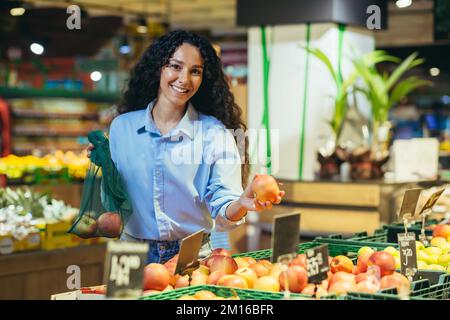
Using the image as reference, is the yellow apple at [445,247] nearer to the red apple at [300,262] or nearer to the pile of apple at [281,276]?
the pile of apple at [281,276]

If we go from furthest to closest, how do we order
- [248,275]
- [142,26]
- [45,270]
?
[142,26] → [45,270] → [248,275]

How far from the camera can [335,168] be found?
6.21 meters

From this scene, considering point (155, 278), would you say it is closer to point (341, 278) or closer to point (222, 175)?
point (341, 278)

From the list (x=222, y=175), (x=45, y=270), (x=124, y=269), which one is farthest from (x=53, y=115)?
(x=124, y=269)

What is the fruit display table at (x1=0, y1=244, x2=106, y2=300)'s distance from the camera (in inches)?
184

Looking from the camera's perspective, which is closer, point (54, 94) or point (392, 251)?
point (392, 251)

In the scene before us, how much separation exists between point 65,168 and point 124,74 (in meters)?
4.94

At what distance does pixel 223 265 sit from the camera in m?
2.46

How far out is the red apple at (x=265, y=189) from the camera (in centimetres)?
250

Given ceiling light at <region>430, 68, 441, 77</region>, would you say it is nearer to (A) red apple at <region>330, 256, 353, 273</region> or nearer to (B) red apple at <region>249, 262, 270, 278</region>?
(A) red apple at <region>330, 256, 353, 273</region>

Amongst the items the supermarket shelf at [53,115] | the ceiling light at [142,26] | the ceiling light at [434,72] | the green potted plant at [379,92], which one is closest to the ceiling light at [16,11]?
the supermarket shelf at [53,115]

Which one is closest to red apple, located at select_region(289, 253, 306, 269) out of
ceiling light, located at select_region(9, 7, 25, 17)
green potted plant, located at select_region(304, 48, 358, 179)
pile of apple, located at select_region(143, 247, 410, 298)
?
pile of apple, located at select_region(143, 247, 410, 298)

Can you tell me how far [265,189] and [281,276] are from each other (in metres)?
0.35
